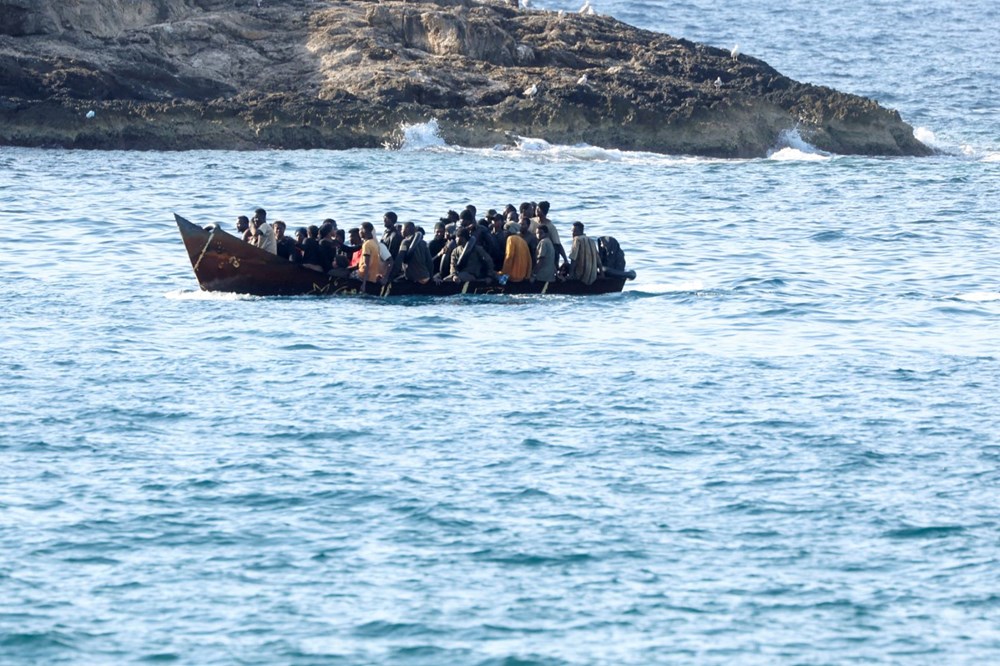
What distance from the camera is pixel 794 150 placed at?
143 feet

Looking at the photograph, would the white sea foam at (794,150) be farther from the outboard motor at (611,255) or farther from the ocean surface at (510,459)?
the outboard motor at (611,255)

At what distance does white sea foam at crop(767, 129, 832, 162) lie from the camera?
42875mm

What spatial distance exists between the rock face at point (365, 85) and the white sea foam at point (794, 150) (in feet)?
0.95

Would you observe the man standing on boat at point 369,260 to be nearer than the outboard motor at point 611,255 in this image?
Yes

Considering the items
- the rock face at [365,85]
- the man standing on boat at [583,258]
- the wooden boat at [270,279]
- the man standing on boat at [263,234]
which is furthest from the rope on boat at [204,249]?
the rock face at [365,85]

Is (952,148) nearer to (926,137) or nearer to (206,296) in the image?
(926,137)

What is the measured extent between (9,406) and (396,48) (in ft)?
87.1

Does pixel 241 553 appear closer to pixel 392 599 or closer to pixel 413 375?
pixel 392 599

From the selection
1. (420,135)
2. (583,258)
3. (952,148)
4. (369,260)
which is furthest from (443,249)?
(952,148)

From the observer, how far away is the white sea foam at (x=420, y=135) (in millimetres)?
41000

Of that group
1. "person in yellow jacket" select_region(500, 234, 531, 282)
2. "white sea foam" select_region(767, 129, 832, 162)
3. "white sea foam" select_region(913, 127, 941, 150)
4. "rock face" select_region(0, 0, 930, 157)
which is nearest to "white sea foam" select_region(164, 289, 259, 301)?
"person in yellow jacket" select_region(500, 234, 531, 282)

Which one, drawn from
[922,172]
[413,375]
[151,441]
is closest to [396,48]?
[922,172]

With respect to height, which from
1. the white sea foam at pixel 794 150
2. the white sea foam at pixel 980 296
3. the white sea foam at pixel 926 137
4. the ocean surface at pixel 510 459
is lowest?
the ocean surface at pixel 510 459

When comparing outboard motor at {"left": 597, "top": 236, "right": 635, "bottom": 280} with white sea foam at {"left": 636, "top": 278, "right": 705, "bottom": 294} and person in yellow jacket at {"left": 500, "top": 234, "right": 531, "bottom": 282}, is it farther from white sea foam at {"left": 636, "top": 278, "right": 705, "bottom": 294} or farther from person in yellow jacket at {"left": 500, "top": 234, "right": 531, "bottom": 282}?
person in yellow jacket at {"left": 500, "top": 234, "right": 531, "bottom": 282}
